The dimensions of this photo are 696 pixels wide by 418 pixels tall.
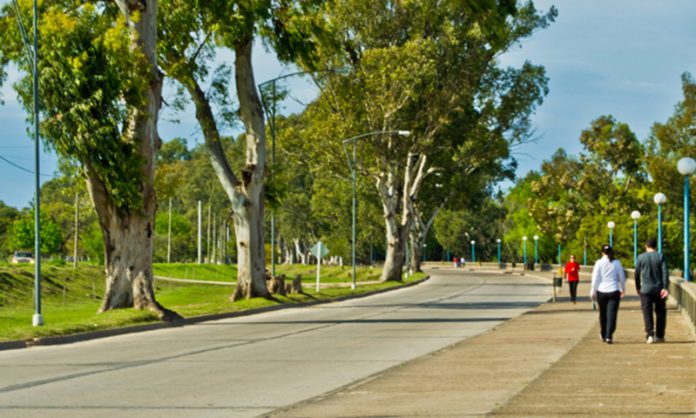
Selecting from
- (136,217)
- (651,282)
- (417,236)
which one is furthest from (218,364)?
(417,236)

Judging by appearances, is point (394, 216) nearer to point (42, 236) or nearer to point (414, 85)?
point (414, 85)

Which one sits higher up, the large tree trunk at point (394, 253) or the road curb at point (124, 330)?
the large tree trunk at point (394, 253)

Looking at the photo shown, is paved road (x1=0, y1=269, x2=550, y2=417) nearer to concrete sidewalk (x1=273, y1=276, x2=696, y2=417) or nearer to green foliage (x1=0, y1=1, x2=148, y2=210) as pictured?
concrete sidewalk (x1=273, y1=276, x2=696, y2=417)

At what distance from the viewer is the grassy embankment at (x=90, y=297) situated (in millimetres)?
25312

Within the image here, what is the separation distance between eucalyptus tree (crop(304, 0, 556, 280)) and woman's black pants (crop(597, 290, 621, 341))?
35.7 meters

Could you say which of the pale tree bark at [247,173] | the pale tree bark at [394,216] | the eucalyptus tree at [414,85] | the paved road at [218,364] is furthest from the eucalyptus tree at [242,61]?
the pale tree bark at [394,216]

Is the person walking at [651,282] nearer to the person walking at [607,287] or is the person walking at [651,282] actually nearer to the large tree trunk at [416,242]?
the person walking at [607,287]

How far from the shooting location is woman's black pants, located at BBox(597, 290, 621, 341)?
1886 cm

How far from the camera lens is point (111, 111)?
27.9 meters

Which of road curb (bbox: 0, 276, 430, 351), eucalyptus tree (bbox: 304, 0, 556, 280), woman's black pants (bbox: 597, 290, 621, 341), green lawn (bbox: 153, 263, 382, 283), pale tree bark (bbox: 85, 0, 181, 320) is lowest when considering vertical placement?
green lawn (bbox: 153, 263, 382, 283)

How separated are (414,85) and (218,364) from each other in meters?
41.8

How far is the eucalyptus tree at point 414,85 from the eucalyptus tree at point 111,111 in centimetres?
2507

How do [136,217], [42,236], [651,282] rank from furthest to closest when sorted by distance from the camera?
[42,236] → [136,217] → [651,282]

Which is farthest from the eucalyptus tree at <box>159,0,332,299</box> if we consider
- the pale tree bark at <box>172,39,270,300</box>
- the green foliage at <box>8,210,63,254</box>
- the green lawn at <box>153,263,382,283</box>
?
the green foliage at <box>8,210,63,254</box>
